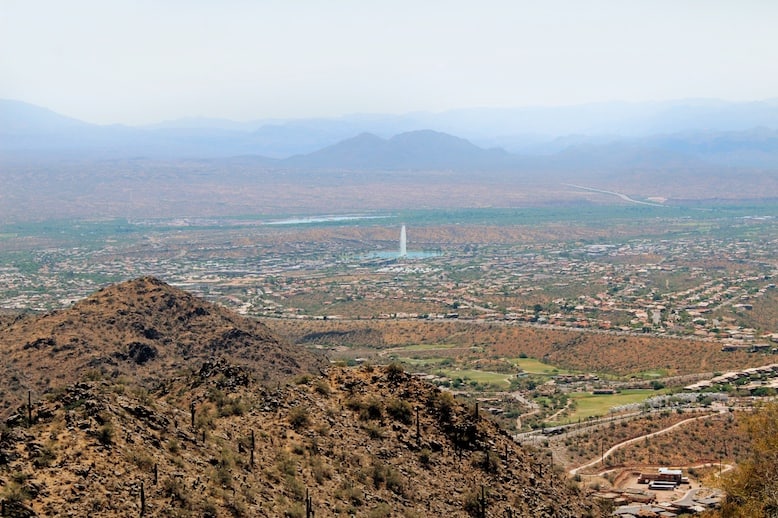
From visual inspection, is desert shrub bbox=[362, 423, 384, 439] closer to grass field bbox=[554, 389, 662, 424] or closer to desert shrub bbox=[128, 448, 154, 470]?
desert shrub bbox=[128, 448, 154, 470]

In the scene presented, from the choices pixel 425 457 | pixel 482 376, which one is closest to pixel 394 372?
pixel 425 457

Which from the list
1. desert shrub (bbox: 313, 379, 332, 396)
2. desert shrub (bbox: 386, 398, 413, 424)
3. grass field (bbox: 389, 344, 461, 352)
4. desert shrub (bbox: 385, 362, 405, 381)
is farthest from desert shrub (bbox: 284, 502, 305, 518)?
grass field (bbox: 389, 344, 461, 352)

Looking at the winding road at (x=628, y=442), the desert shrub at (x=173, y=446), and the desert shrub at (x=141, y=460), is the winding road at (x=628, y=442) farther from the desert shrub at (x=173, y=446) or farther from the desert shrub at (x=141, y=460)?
the desert shrub at (x=141, y=460)

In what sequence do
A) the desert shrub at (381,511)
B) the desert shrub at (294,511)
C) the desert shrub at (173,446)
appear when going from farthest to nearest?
1. the desert shrub at (381,511)
2. the desert shrub at (173,446)
3. the desert shrub at (294,511)

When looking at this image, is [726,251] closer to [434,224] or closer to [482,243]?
[482,243]

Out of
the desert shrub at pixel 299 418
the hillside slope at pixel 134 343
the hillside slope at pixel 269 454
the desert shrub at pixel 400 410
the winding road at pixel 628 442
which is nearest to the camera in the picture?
the hillside slope at pixel 269 454

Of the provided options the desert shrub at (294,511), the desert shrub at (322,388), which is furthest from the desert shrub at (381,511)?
the desert shrub at (322,388)

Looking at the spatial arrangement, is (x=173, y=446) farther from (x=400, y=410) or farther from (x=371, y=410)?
(x=400, y=410)
